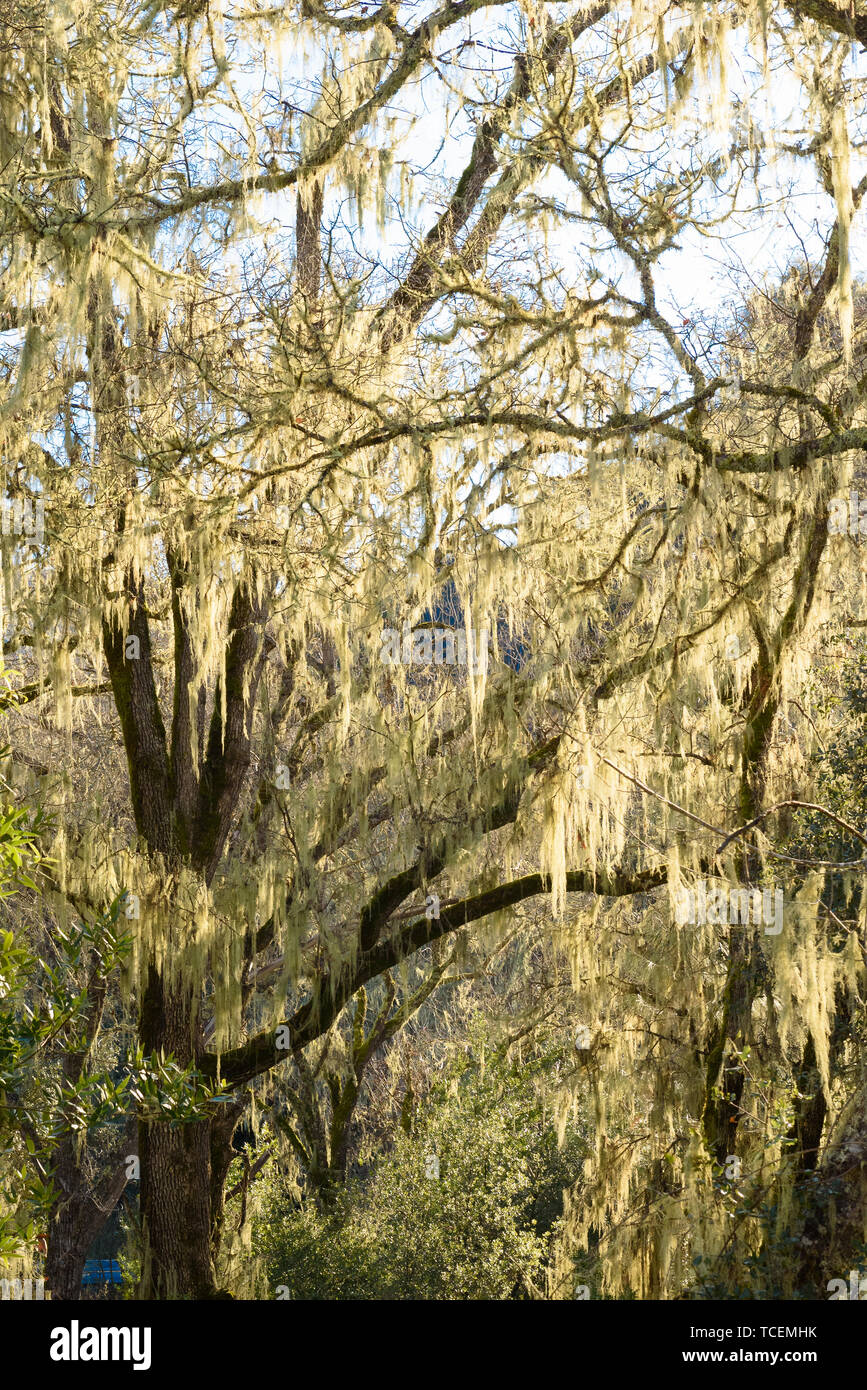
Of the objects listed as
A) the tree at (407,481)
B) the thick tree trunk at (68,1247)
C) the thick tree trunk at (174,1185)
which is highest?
the tree at (407,481)

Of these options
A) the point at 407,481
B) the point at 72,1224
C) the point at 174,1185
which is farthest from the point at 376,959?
the point at 72,1224

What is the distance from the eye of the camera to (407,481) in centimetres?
525

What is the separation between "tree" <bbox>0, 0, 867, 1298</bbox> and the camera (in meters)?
4.55

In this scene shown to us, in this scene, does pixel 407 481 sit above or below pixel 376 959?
above

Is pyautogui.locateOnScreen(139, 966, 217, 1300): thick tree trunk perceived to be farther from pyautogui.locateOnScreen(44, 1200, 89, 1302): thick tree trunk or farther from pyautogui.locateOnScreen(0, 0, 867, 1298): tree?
pyautogui.locateOnScreen(44, 1200, 89, 1302): thick tree trunk

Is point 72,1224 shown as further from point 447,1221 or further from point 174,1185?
point 174,1185

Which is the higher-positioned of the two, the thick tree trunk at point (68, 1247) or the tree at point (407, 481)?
the tree at point (407, 481)

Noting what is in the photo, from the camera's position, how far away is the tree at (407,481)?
4555 millimetres

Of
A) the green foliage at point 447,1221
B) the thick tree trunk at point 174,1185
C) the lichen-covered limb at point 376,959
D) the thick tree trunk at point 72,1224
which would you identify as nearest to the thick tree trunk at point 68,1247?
the thick tree trunk at point 72,1224

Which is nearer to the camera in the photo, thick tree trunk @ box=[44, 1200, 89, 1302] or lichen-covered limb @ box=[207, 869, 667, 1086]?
lichen-covered limb @ box=[207, 869, 667, 1086]

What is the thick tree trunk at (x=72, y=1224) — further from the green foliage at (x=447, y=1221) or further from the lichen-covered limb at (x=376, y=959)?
the lichen-covered limb at (x=376, y=959)

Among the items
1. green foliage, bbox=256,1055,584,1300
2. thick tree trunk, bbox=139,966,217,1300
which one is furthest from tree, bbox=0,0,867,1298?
green foliage, bbox=256,1055,584,1300
